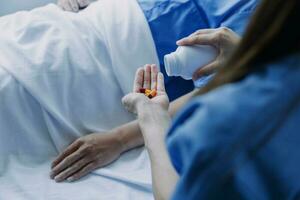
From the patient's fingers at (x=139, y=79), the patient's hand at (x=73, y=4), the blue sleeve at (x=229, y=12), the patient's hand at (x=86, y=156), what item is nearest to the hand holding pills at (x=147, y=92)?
the patient's fingers at (x=139, y=79)

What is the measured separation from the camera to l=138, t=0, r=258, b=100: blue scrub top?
1151 millimetres

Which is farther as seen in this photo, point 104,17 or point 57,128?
point 104,17

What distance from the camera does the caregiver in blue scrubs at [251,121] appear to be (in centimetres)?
41

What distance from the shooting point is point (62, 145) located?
106 cm

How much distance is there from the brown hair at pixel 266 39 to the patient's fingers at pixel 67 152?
0.66 m

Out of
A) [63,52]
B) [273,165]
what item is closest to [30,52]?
[63,52]

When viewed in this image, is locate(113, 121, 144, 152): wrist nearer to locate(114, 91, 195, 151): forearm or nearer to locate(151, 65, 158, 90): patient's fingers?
locate(114, 91, 195, 151): forearm

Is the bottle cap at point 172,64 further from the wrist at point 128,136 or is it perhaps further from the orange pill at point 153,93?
the wrist at point 128,136

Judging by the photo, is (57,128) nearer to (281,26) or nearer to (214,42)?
(214,42)

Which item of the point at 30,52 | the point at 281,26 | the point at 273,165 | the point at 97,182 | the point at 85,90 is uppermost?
the point at 281,26

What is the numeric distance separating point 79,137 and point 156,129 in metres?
0.32

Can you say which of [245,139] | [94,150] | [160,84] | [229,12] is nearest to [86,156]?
[94,150]

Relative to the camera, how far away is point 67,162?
101 centimetres

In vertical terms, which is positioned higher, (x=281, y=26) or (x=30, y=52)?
(x=281, y=26)
